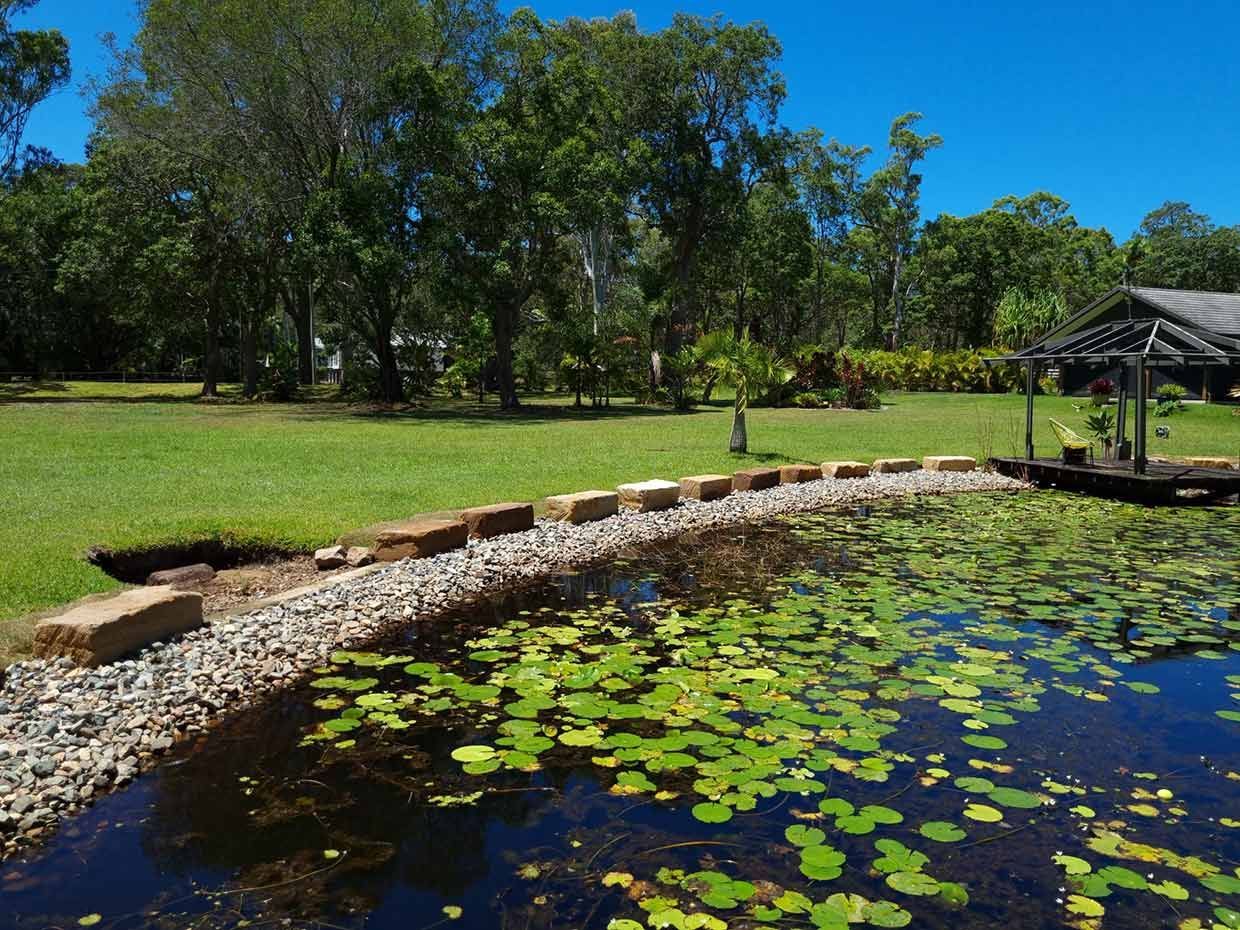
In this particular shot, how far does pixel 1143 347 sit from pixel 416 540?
34.4ft

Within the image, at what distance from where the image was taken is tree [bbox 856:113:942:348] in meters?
52.0

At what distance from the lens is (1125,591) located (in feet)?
24.3

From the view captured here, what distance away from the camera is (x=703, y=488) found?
11.6 metres

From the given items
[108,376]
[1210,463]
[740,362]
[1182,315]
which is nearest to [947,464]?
[740,362]

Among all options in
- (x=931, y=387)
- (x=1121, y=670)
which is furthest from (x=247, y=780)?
(x=931, y=387)

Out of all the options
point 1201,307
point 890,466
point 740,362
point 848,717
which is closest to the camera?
point 848,717

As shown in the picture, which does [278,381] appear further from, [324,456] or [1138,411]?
[1138,411]

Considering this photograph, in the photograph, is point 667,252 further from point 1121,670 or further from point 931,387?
point 1121,670

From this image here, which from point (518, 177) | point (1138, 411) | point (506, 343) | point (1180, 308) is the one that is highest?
point (518, 177)

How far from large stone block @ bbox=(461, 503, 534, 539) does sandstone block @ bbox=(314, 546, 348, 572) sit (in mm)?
1276

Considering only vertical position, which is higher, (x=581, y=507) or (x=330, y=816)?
(x=581, y=507)

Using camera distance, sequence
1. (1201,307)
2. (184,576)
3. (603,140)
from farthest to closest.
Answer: (1201,307)
(603,140)
(184,576)

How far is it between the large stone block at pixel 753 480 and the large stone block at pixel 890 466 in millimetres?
2496

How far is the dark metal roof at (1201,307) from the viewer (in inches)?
1219
